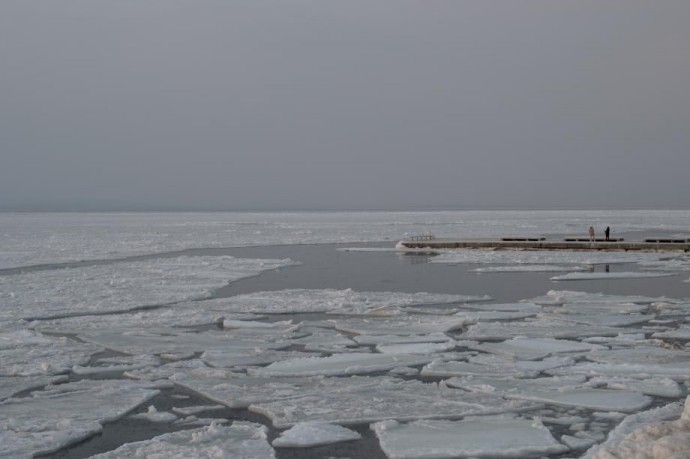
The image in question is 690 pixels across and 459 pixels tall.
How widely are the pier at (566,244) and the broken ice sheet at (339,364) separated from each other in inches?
788

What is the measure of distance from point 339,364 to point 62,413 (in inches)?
122

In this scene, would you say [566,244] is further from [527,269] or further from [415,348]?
[415,348]

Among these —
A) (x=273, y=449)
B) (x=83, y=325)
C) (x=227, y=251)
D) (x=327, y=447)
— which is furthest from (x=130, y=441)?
(x=227, y=251)

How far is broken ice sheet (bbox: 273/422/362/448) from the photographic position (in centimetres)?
569

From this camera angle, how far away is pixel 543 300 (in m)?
14.0

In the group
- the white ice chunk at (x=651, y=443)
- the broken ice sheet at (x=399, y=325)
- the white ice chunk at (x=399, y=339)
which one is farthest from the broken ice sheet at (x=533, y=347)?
the white ice chunk at (x=651, y=443)

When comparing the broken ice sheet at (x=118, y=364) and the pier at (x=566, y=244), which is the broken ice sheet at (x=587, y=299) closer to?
the broken ice sheet at (x=118, y=364)

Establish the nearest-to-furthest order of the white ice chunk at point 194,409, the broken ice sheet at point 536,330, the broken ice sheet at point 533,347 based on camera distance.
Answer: the white ice chunk at point 194,409 < the broken ice sheet at point 533,347 < the broken ice sheet at point 536,330

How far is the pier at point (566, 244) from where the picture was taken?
2639 cm

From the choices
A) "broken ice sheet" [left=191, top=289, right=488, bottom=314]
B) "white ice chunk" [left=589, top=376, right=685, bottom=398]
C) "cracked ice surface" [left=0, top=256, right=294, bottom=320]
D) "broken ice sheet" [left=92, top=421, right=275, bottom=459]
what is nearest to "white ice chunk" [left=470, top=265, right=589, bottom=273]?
"broken ice sheet" [left=191, top=289, right=488, bottom=314]

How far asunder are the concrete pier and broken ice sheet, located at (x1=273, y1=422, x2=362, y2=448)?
22.9 m

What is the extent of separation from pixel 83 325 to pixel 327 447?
23.1 ft

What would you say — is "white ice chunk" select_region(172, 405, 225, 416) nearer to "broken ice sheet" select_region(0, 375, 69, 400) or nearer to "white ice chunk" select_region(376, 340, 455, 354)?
"broken ice sheet" select_region(0, 375, 69, 400)

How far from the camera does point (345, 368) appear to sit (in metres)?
8.25
